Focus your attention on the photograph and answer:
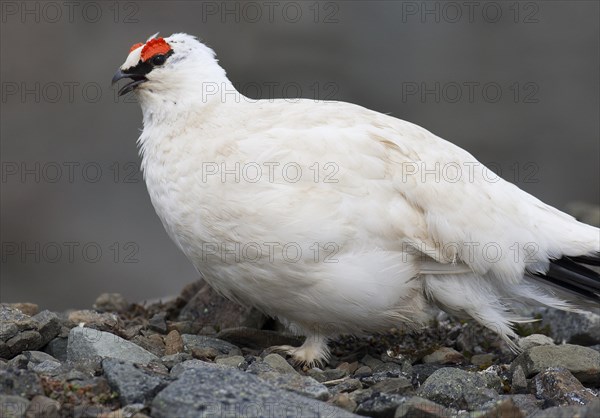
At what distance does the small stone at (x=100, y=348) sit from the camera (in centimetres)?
679

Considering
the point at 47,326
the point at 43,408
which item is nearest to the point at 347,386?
the point at 43,408

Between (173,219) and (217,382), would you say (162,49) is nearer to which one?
(173,219)

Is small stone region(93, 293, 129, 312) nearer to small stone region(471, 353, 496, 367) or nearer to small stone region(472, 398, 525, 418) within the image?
small stone region(471, 353, 496, 367)

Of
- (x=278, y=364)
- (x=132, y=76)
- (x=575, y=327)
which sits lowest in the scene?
(x=575, y=327)

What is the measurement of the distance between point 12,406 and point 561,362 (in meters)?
4.16

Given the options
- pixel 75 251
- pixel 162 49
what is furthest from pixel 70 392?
pixel 75 251

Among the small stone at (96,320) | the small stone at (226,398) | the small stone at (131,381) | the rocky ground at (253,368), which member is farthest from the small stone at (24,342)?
the small stone at (226,398)

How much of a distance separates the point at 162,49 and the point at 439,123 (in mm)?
10867

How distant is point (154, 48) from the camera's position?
8000 mm

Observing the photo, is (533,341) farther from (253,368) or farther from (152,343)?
(152,343)

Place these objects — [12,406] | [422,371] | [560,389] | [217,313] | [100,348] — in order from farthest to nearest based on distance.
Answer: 1. [217,313]
2. [422,371]
3. [100,348]
4. [560,389]
5. [12,406]

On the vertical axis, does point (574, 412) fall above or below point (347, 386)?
above

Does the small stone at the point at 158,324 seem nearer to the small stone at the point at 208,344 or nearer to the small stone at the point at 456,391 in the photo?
the small stone at the point at 208,344

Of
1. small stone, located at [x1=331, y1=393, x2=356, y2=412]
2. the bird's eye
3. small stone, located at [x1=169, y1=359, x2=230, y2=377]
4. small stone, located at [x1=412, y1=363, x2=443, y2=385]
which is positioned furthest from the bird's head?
small stone, located at [x1=331, y1=393, x2=356, y2=412]
